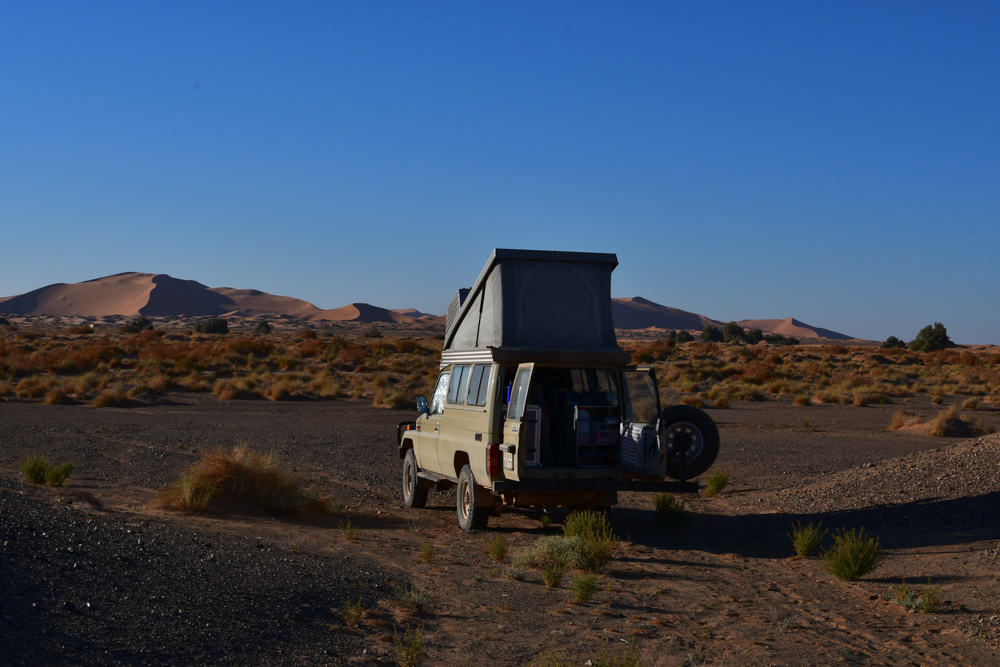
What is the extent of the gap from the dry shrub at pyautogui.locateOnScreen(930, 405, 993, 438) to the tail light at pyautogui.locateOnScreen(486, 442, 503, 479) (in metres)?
18.0

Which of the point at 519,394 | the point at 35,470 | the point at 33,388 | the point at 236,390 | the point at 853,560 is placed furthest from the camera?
the point at 236,390

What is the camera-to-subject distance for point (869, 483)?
1295cm

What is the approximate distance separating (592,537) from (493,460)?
1.37 metres

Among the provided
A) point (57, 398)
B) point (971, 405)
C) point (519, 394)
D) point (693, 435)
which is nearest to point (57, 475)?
point (519, 394)

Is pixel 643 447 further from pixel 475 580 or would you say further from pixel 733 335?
pixel 733 335

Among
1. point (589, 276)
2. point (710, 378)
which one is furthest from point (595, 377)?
point (710, 378)

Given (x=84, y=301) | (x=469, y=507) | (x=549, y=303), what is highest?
(x=84, y=301)

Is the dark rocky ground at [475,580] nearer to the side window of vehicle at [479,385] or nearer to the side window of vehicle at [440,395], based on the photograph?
the side window of vehicle at [440,395]

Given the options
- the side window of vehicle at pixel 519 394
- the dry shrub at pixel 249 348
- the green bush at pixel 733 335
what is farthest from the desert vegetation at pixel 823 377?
the side window of vehicle at pixel 519 394

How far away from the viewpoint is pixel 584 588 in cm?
748

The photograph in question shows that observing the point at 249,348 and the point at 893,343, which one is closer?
the point at 249,348

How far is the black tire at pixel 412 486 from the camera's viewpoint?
506 inches

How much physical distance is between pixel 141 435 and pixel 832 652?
60.0 feet

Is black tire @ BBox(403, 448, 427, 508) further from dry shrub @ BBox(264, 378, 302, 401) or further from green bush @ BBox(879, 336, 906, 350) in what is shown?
green bush @ BBox(879, 336, 906, 350)
